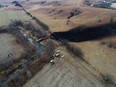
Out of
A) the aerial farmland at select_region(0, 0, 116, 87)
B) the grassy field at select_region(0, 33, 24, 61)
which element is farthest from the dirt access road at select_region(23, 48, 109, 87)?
the grassy field at select_region(0, 33, 24, 61)

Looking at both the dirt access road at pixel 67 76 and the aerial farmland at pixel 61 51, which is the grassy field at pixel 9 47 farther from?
the dirt access road at pixel 67 76

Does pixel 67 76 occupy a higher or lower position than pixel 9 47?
higher

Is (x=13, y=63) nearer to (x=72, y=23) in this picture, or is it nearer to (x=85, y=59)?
(x=85, y=59)

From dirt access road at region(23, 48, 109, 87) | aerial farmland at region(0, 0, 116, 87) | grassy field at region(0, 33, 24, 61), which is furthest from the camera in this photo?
grassy field at region(0, 33, 24, 61)

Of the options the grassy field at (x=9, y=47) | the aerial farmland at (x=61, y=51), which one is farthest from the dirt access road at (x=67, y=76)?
the grassy field at (x=9, y=47)

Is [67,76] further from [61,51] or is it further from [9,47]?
[9,47]

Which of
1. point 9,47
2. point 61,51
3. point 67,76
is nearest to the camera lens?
point 67,76

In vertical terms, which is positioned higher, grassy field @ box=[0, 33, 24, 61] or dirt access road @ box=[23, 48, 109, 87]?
dirt access road @ box=[23, 48, 109, 87]

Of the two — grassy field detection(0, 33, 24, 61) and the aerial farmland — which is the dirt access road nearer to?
the aerial farmland

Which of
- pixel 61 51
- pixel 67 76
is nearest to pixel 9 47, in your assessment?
pixel 61 51
